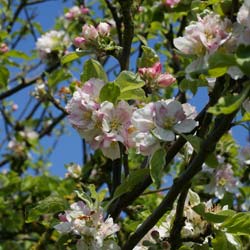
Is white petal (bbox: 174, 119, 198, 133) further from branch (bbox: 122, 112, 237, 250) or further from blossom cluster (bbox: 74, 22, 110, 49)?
blossom cluster (bbox: 74, 22, 110, 49)

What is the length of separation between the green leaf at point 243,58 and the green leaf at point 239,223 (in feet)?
1.70

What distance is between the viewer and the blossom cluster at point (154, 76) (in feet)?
6.04

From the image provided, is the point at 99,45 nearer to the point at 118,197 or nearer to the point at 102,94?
the point at 102,94

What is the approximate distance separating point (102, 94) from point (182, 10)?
4.51ft

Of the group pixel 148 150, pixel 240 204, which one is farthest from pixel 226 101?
pixel 240 204

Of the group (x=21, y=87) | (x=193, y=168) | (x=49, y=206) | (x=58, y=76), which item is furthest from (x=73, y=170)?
(x=193, y=168)

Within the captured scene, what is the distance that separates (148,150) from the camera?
60.0 inches

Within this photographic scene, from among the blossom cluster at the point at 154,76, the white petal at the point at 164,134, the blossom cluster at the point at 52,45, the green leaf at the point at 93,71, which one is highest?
the blossom cluster at the point at 52,45

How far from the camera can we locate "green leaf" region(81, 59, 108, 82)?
1710 mm

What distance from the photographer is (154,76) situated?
185 centimetres

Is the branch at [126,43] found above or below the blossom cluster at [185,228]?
above

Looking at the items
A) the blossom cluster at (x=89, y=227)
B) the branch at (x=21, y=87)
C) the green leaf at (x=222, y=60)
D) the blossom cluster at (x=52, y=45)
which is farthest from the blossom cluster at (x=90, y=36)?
the branch at (x=21, y=87)

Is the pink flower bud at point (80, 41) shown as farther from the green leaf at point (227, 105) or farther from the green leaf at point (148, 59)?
the green leaf at point (227, 105)

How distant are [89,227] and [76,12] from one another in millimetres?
3288
